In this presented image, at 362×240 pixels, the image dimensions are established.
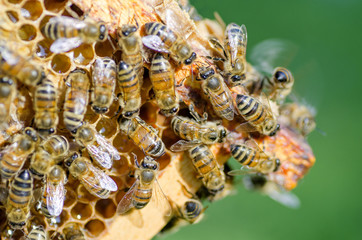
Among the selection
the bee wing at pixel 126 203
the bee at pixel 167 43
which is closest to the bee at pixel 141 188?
the bee wing at pixel 126 203

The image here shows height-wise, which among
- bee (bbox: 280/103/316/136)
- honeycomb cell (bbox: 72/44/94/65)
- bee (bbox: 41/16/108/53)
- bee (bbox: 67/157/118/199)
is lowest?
bee (bbox: 67/157/118/199)

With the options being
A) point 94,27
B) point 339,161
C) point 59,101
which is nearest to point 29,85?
point 59,101

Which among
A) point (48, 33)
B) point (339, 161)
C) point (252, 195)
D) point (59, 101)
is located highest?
point (48, 33)

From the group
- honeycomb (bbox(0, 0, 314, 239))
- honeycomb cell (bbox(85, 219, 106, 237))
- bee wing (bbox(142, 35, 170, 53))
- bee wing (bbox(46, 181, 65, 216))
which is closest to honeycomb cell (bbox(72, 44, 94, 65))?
honeycomb (bbox(0, 0, 314, 239))

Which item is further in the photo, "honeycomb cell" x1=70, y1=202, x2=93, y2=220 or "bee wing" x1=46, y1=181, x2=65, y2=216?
"honeycomb cell" x1=70, y1=202, x2=93, y2=220

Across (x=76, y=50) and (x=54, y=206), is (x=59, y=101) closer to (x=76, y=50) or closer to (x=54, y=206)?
(x=76, y=50)

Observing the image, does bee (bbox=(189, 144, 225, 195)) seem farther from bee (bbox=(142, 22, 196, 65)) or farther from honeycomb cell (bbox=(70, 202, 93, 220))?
honeycomb cell (bbox=(70, 202, 93, 220))

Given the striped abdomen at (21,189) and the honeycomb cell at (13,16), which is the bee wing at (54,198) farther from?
the honeycomb cell at (13,16)

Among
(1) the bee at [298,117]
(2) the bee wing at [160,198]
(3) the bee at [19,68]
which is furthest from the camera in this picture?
(1) the bee at [298,117]
